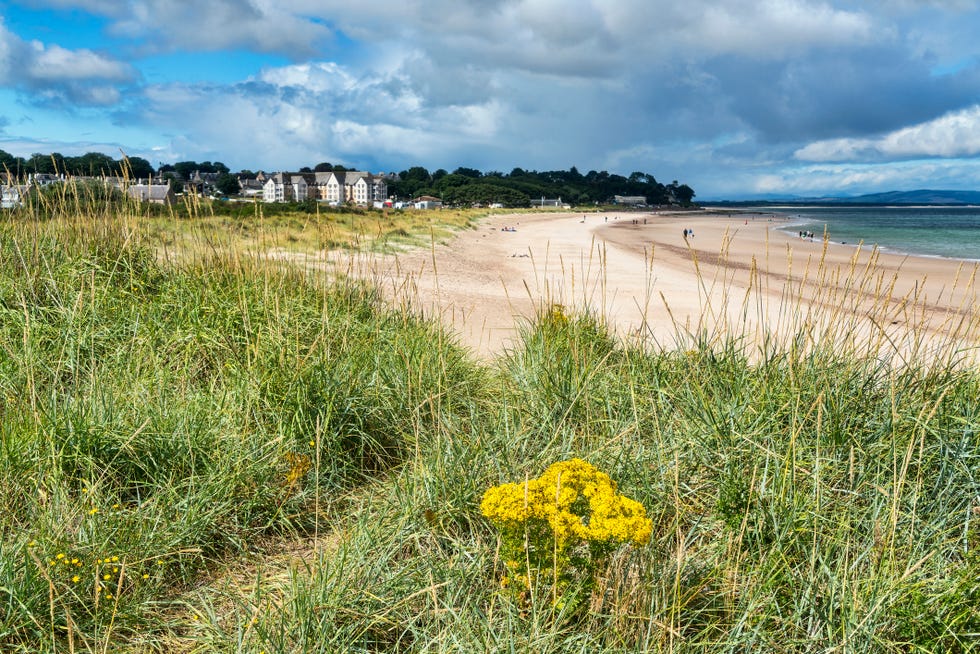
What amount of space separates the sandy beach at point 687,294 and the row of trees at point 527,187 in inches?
3564

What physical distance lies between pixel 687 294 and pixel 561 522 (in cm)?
1152

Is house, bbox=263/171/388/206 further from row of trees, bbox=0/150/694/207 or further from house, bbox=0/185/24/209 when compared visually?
house, bbox=0/185/24/209

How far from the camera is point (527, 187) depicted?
444ft

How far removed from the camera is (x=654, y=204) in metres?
164

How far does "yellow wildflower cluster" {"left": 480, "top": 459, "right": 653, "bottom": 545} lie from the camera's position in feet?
6.89

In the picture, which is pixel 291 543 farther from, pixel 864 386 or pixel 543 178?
pixel 543 178

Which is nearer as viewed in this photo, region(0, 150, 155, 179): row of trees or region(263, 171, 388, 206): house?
region(0, 150, 155, 179): row of trees

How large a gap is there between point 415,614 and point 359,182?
362ft

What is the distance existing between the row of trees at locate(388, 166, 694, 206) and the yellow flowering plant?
109498 mm

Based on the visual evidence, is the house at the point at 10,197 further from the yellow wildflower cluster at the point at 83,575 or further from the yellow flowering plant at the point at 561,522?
the yellow flowering plant at the point at 561,522

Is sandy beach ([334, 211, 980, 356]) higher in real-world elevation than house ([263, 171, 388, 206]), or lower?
lower

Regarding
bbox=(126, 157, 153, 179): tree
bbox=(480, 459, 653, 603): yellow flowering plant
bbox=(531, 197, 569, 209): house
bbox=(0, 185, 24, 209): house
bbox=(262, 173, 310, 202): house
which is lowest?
bbox=(480, 459, 653, 603): yellow flowering plant

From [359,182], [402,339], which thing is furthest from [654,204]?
[402,339]

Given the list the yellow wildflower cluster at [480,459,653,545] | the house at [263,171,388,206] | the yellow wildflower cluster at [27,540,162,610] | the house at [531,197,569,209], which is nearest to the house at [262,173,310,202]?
the house at [263,171,388,206]
